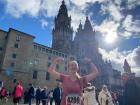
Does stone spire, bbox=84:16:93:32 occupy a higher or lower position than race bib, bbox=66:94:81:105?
higher

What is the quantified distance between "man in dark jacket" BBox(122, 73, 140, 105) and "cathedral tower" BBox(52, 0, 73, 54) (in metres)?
61.2

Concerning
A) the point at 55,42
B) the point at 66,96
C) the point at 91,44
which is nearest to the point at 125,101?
the point at 66,96

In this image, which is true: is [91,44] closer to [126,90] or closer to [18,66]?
[18,66]

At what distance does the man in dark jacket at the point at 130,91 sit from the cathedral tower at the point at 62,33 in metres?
61.2

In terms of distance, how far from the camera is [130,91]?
4594mm

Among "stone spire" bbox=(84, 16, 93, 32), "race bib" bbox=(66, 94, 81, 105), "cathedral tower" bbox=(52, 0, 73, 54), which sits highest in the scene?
"stone spire" bbox=(84, 16, 93, 32)

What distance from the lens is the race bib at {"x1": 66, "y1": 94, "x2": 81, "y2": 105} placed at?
141 inches

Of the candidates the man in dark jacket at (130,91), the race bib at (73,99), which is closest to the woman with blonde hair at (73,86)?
the race bib at (73,99)

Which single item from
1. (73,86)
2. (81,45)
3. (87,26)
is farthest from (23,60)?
(87,26)

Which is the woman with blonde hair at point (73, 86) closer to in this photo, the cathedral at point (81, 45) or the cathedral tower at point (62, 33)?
the cathedral at point (81, 45)

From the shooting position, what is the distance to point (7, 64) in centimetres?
3791

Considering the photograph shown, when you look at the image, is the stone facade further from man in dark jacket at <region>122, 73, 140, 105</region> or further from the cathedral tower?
man in dark jacket at <region>122, 73, 140, 105</region>

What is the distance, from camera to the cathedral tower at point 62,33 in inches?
2657

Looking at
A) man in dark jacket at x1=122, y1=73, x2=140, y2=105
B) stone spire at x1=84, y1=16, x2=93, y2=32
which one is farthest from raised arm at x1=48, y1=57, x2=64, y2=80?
stone spire at x1=84, y1=16, x2=93, y2=32
